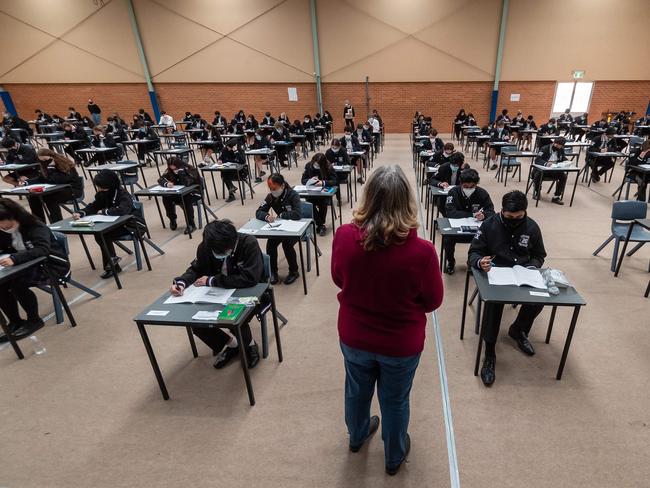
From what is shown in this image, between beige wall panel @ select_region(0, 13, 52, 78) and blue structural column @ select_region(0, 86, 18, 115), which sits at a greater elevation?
beige wall panel @ select_region(0, 13, 52, 78)

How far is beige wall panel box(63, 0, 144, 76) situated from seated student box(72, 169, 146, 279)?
16.3m

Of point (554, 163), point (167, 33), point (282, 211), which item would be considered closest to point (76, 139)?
point (167, 33)

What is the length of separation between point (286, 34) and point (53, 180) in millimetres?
13606

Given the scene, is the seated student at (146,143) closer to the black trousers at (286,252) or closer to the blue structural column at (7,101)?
the black trousers at (286,252)

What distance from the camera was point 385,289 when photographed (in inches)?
57.8

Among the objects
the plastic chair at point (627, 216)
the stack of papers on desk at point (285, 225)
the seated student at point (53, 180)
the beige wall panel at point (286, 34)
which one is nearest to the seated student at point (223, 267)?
the stack of papers on desk at point (285, 225)

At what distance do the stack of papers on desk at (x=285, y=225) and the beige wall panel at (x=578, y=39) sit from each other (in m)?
16.3

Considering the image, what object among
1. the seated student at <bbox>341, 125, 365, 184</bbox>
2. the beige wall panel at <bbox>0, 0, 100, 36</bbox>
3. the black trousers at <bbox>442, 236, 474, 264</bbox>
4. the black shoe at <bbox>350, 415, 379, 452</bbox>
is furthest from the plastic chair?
the beige wall panel at <bbox>0, 0, 100, 36</bbox>

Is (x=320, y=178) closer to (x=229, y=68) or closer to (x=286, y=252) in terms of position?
(x=286, y=252)

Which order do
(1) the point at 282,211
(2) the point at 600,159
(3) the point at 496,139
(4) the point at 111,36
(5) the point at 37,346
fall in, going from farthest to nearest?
(4) the point at 111,36, (3) the point at 496,139, (2) the point at 600,159, (1) the point at 282,211, (5) the point at 37,346

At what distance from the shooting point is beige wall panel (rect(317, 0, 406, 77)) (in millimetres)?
15586

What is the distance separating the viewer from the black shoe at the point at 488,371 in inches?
109

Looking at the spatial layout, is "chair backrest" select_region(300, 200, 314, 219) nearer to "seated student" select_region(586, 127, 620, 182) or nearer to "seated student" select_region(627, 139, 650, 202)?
"seated student" select_region(627, 139, 650, 202)

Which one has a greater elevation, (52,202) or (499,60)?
(499,60)
